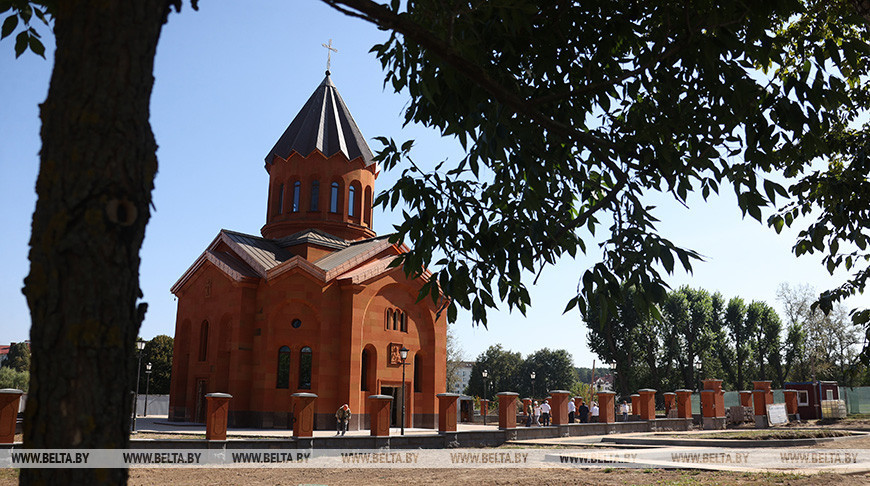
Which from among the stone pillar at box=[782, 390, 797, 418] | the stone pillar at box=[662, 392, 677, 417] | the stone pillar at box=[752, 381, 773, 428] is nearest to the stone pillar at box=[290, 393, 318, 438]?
the stone pillar at box=[752, 381, 773, 428]

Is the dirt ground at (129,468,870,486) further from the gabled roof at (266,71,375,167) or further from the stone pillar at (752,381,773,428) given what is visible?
the gabled roof at (266,71,375,167)

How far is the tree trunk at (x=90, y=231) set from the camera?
2.16 m

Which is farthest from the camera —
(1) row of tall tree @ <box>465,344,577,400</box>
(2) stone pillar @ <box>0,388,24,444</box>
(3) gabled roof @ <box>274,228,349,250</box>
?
(1) row of tall tree @ <box>465,344,577,400</box>

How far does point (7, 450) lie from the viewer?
14125 mm

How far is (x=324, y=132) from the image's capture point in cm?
3095

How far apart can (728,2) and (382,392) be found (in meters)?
24.2

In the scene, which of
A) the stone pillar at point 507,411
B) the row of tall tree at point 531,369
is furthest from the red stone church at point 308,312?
the row of tall tree at point 531,369

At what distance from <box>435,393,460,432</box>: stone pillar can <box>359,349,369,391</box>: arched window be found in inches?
232

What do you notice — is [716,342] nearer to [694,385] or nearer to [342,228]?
[694,385]

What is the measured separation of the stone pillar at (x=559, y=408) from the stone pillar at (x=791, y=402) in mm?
13236

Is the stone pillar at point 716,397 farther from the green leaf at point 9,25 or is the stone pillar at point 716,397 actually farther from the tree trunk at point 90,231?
the tree trunk at point 90,231

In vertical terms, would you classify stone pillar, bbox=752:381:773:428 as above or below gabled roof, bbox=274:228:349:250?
below

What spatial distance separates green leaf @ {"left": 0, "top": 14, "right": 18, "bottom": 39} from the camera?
→ 4.52 m

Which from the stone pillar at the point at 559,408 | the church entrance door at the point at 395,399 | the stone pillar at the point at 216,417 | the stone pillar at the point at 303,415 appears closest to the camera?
the stone pillar at the point at 216,417
